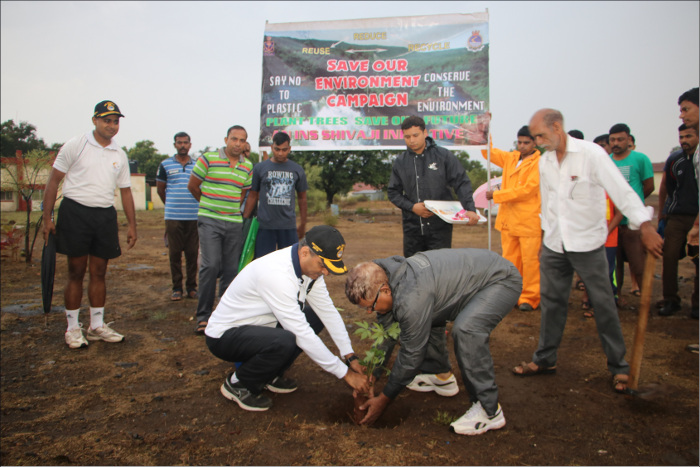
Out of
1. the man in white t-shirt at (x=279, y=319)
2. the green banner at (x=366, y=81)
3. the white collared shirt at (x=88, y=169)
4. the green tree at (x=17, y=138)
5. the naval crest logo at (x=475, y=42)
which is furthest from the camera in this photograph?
the green tree at (x=17, y=138)

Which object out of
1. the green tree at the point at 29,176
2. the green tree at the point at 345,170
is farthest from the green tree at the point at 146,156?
the green tree at the point at 29,176

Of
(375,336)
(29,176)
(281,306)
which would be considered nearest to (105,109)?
(281,306)

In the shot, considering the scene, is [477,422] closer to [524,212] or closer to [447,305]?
[447,305]

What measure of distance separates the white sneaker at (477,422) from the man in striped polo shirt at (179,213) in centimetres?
432

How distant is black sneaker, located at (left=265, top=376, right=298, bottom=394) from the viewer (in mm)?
3504

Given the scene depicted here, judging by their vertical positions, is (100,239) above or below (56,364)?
above

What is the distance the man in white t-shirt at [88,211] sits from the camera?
4148 millimetres

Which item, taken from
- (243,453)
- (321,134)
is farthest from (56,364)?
(321,134)

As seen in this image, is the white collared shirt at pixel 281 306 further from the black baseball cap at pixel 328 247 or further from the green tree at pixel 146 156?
the green tree at pixel 146 156

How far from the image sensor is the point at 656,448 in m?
2.70

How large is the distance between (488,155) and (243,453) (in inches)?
190

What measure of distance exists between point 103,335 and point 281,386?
204 centimetres

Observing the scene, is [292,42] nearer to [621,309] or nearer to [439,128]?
[439,128]

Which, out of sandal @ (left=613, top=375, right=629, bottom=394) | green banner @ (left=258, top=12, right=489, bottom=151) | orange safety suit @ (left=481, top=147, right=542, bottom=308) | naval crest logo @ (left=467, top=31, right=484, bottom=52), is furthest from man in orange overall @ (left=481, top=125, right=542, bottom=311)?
sandal @ (left=613, top=375, right=629, bottom=394)
